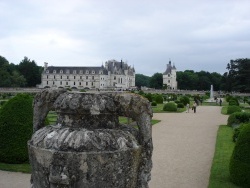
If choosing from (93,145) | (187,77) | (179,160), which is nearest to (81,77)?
(187,77)

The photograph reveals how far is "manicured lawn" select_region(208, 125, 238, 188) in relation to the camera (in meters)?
7.36

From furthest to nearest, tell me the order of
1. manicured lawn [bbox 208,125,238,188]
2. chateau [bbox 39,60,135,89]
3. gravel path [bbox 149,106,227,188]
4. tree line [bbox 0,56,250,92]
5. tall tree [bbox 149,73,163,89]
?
tall tree [bbox 149,73,163,89] < chateau [bbox 39,60,135,89] < tree line [bbox 0,56,250,92] < gravel path [bbox 149,106,227,188] < manicured lawn [bbox 208,125,238,188]

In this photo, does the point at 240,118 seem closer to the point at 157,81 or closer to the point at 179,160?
the point at 179,160

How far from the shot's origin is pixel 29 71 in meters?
77.9

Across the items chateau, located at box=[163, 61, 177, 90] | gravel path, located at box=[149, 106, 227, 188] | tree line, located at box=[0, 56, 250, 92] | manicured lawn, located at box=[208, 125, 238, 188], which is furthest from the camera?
chateau, located at box=[163, 61, 177, 90]

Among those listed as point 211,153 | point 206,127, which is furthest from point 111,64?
point 211,153

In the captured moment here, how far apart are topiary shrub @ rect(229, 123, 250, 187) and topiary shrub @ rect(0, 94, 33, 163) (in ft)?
16.2

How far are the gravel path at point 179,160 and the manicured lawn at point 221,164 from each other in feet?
0.56

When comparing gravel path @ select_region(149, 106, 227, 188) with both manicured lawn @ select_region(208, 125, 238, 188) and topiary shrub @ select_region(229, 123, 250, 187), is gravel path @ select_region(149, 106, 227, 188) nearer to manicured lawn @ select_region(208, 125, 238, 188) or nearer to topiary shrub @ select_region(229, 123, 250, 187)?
manicured lawn @ select_region(208, 125, 238, 188)

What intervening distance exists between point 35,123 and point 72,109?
592 mm

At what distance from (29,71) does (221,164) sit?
73281 mm

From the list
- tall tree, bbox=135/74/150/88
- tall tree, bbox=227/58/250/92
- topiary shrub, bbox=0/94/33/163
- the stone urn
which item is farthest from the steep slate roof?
the stone urn

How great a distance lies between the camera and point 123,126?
2.62m

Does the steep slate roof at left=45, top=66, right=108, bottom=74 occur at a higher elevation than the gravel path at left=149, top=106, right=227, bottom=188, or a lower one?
higher
